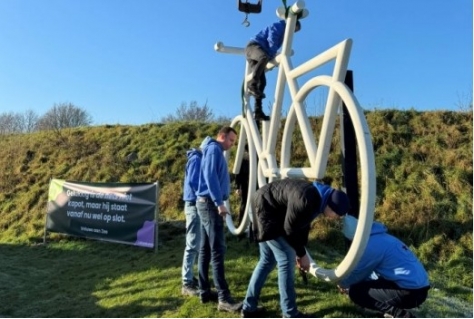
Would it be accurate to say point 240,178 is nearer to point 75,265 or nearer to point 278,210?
point 278,210

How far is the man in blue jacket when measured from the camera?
220 inches

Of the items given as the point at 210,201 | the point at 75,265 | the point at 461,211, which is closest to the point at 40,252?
the point at 75,265

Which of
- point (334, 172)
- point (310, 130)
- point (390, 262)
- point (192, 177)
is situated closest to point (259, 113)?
point (192, 177)

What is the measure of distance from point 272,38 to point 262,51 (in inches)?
7.5

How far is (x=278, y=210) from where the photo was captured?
173 inches

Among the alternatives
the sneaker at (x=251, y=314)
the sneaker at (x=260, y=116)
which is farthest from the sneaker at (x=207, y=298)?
the sneaker at (x=260, y=116)

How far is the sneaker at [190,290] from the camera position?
5946mm

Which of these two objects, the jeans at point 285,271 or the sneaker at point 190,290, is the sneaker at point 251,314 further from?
the sneaker at point 190,290

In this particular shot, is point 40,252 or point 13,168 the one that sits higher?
point 13,168

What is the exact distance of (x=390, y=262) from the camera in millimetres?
4188

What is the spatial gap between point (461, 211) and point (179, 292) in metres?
6.76

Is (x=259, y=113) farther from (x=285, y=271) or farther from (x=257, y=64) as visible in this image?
(x=285, y=271)

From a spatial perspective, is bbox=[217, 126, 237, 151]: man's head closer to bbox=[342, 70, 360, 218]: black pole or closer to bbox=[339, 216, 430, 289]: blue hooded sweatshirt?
bbox=[342, 70, 360, 218]: black pole

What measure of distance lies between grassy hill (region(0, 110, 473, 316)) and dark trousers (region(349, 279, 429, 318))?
67 centimetres
